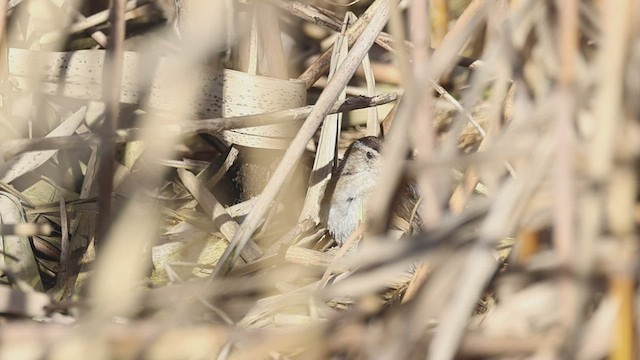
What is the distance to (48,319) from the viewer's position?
169cm

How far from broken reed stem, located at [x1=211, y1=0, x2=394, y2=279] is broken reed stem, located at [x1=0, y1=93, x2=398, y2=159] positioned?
18cm

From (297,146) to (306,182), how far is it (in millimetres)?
761

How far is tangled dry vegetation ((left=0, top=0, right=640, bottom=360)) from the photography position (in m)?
1.28

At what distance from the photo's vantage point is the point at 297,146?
6.09ft

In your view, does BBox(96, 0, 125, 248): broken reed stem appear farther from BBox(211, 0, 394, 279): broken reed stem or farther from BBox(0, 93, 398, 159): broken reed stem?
BBox(211, 0, 394, 279): broken reed stem

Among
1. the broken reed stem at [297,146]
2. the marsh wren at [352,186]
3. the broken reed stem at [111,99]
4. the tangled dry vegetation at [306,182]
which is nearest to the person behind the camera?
the tangled dry vegetation at [306,182]

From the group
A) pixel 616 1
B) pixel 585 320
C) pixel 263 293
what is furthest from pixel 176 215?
pixel 616 1

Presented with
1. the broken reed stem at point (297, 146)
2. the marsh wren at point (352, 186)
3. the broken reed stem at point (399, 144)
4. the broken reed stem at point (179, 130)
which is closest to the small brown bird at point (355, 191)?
the marsh wren at point (352, 186)

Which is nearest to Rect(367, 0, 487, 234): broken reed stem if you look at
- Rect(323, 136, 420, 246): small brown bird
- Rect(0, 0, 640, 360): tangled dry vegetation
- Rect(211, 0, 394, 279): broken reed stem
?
Rect(0, 0, 640, 360): tangled dry vegetation

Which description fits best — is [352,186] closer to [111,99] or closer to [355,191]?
[355,191]

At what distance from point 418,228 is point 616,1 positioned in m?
1.60

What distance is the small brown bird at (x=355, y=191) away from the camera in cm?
264

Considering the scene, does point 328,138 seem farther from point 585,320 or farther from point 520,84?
point 585,320

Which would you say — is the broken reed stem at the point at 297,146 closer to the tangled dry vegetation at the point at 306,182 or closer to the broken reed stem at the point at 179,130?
the tangled dry vegetation at the point at 306,182
